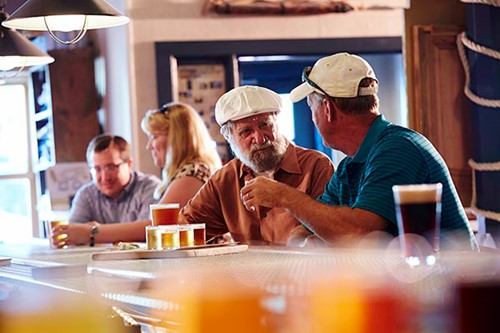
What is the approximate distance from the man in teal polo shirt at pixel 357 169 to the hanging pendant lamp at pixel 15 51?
1664 millimetres

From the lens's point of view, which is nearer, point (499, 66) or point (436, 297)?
point (436, 297)

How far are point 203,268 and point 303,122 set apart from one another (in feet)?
28.3

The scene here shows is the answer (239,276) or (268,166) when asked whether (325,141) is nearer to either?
(268,166)

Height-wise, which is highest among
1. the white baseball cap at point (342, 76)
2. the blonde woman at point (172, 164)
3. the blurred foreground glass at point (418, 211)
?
the white baseball cap at point (342, 76)

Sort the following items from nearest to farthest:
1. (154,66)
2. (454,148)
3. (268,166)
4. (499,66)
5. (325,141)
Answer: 1. (325,141)
2. (268,166)
3. (499,66)
4. (454,148)
5. (154,66)

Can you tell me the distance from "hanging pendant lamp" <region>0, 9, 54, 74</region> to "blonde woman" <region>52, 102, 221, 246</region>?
29.2 inches

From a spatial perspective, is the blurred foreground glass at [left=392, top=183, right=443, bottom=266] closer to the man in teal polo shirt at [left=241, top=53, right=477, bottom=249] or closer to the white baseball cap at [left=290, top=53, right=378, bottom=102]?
the man in teal polo shirt at [left=241, top=53, right=477, bottom=249]

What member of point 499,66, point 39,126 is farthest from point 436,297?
point 39,126

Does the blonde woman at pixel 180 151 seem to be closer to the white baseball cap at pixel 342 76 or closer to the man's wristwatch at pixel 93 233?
the man's wristwatch at pixel 93 233

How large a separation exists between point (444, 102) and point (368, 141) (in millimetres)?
1735

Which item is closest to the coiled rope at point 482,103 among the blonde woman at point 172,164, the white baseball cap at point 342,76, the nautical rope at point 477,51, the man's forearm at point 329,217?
the nautical rope at point 477,51

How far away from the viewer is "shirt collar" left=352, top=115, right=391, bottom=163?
10.3ft

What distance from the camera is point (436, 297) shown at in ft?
3.05

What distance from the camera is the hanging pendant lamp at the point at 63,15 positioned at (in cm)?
359
